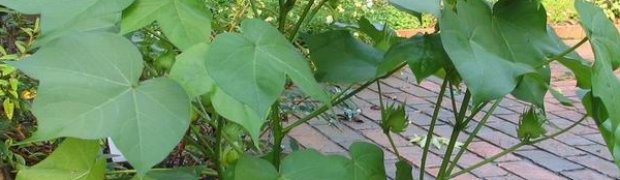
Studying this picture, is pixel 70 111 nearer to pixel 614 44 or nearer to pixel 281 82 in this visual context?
pixel 281 82

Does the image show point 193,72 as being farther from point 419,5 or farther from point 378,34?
point 378,34

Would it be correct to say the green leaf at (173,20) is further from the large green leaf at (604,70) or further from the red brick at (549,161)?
the red brick at (549,161)

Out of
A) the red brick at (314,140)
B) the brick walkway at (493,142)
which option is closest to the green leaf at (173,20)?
the brick walkway at (493,142)

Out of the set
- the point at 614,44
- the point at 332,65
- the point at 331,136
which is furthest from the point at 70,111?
the point at 331,136

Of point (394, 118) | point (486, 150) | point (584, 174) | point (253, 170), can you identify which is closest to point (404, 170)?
point (394, 118)

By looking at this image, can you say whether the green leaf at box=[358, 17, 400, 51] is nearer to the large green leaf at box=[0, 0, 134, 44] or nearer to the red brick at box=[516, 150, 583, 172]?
the large green leaf at box=[0, 0, 134, 44]

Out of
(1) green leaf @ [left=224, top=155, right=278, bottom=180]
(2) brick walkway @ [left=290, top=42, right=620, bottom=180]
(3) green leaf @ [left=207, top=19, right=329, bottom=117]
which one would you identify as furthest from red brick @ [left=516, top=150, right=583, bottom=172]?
(3) green leaf @ [left=207, top=19, right=329, bottom=117]

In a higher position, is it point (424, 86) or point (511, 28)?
point (511, 28)
